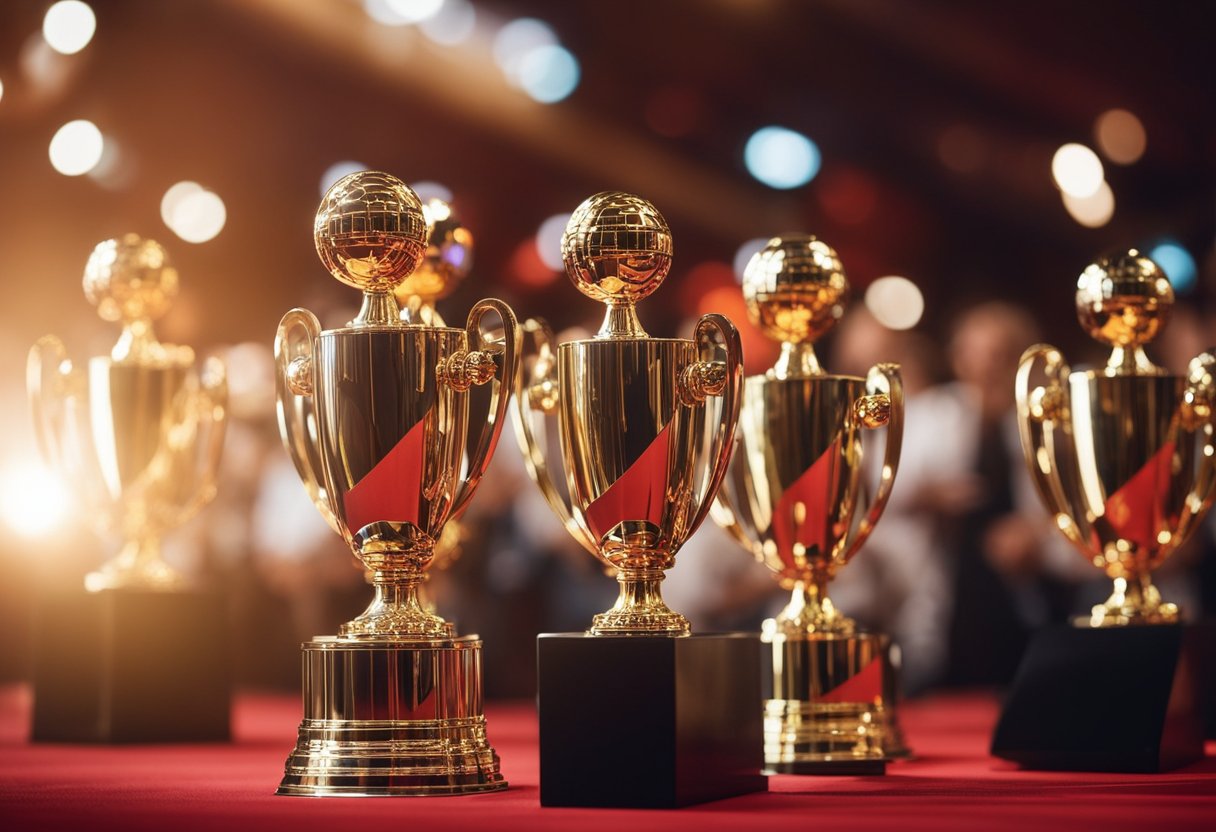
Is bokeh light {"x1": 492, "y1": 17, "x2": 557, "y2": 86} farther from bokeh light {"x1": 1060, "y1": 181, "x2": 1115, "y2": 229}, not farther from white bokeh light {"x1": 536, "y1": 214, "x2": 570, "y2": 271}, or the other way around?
bokeh light {"x1": 1060, "y1": 181, "x2": 1115, "y2": 229}

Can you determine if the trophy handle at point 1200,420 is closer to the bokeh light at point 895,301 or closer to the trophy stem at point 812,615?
the trophy stem at point 812,615

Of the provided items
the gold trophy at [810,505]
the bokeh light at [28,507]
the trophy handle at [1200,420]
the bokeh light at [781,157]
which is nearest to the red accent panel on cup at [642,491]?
the gold trophy at [810,505]

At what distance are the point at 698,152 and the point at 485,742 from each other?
5.27 meters

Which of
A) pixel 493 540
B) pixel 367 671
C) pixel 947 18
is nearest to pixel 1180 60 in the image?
pixel 947 18

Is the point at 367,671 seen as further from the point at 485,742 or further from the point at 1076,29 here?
the point at 1076,29

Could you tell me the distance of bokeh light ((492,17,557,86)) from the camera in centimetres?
674

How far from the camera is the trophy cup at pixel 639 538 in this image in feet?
7.47

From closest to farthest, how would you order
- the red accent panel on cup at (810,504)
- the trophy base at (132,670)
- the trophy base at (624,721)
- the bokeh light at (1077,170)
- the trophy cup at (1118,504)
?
the trophy base at (624,721) < the trophy cup at (1118,504) < the red accent panel on cup at (810,504) < the trophy base at (132,670) < the bokeh light at (1077,170)

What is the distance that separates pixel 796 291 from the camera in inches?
120

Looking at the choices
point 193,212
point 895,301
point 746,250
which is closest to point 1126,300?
point 193,212

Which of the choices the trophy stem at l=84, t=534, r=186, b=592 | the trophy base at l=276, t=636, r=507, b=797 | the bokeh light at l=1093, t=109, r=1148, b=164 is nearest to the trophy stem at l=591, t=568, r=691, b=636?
the trophy base at l=276, t=636, r=507, b=797

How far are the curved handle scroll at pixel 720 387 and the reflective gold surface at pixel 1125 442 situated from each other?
0.80 metres

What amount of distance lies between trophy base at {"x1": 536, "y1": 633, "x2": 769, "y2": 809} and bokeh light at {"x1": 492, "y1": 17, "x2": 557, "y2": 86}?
4644 millimetres

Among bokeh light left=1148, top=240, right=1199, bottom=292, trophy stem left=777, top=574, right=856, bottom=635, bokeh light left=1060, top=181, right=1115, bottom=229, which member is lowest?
trophy stem left=777, top=574, right=856, bottom=635
